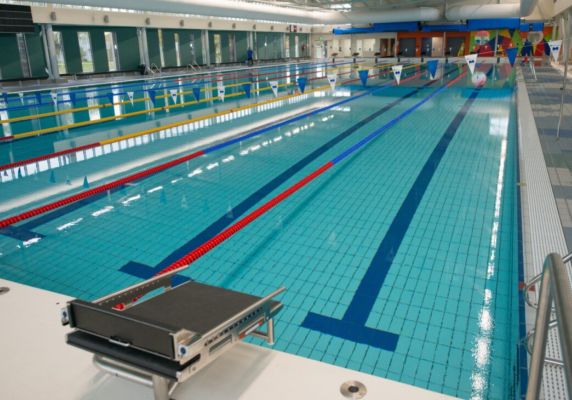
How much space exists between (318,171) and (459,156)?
2.01 meters

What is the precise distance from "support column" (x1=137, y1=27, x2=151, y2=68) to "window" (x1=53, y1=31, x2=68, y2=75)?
377 cm

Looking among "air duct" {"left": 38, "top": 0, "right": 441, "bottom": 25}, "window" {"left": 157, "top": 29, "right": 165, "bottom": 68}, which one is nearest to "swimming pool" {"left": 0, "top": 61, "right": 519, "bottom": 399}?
"air duct" {"left": 38, "top": 0, "right": 441, "bottom": 25}

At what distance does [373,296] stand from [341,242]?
802mm

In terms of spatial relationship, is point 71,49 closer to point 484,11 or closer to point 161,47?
point 161,47

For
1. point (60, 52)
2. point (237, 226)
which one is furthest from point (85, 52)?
point (237, 226)

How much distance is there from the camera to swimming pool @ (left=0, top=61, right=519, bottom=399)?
2.49m

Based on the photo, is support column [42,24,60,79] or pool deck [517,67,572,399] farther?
support column [42,24,60,79]

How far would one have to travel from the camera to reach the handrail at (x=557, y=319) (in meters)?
0.66

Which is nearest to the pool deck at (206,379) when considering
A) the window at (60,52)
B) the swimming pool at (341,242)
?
the swimming pool at (341,242)

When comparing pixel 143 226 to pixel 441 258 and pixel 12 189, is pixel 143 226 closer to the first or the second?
pixel 12 189

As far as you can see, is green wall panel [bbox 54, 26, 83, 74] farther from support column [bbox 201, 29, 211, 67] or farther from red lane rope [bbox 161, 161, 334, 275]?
red lane rope [bbox 161, 161, 334, 275]

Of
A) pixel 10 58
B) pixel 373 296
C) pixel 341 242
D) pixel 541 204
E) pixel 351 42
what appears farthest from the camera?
pixel 351 42

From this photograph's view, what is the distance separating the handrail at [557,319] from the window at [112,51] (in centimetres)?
2094

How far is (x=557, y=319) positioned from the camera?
75cm
